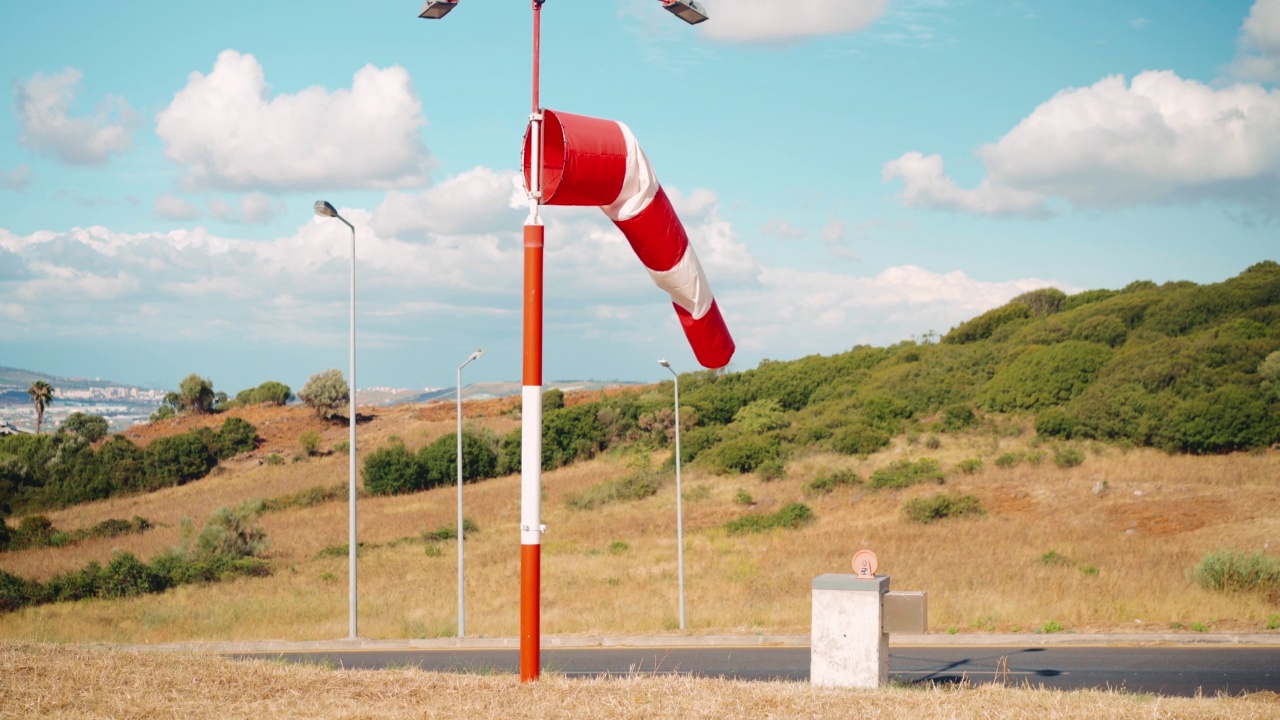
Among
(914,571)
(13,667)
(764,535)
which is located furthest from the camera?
(764,535)

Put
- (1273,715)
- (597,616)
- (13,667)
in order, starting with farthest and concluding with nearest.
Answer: (597,616) < (13,667) < (1273,715)

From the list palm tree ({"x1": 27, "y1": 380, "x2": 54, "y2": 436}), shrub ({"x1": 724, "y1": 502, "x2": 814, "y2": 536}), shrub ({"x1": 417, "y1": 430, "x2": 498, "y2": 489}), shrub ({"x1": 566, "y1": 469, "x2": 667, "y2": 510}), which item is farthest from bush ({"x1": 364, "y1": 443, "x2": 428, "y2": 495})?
palm tree ({"x1": 27, "y1": 380, "x2": 54, "y2": 436})

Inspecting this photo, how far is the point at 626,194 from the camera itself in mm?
9062

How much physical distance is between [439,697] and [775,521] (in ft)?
111

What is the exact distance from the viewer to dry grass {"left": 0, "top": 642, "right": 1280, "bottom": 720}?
7457 mm

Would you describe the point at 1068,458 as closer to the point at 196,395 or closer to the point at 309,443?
the point at 309,443

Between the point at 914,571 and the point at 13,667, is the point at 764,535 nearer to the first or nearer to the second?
the point at 914,571

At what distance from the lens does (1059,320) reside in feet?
212

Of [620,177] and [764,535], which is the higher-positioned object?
[620,177]

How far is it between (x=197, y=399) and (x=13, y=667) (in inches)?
3530

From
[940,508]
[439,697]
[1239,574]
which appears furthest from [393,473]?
[439,697]

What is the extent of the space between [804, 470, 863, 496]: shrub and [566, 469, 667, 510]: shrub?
7.93 metres

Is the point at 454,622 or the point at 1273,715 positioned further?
the point at 454,622

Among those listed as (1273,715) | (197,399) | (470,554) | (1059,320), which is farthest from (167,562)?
(197,399)
